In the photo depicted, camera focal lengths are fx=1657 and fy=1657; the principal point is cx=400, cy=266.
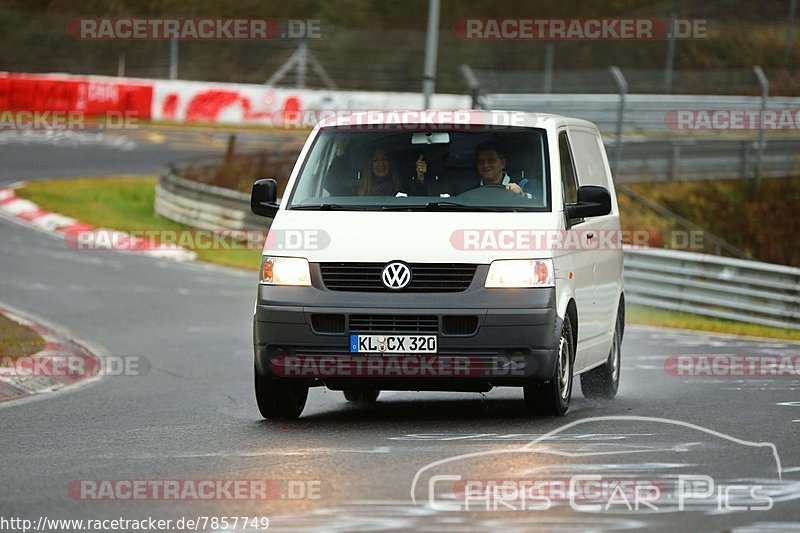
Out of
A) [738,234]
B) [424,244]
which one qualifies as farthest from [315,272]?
[738,234]

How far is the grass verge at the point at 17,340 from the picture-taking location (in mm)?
14938

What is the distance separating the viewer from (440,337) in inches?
395

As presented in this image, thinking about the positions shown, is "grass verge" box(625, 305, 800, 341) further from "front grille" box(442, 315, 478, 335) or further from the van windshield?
"front grille" box(442, 315, 478, 335)

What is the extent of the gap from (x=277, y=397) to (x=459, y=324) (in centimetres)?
144

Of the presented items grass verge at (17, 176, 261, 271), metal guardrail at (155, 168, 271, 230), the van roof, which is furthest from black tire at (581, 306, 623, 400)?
metal guardrail at (155, 168, 271, 230)

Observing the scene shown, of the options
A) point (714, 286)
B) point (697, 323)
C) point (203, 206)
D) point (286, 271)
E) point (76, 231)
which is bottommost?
point (76, 231)

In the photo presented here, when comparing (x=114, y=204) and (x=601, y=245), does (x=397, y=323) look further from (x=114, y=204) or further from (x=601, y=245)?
(x=114, y=204)

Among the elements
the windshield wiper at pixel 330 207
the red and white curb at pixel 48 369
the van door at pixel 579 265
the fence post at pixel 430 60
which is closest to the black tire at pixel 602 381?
the van door at pixel 579 265

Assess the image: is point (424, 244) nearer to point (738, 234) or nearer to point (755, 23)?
point (738, 234)

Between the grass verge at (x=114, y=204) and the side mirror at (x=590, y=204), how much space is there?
15.8 metres

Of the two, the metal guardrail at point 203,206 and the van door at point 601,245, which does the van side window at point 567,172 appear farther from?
the metal guardrail at point 203,206

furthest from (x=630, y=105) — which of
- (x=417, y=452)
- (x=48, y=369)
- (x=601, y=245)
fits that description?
(x=417, y=452)

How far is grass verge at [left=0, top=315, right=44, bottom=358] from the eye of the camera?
14938mm

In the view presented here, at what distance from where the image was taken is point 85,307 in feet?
66.6
